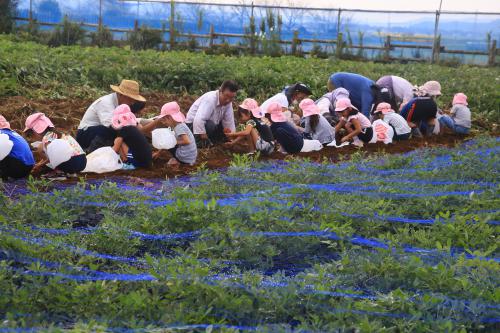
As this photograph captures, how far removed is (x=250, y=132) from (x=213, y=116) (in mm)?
506

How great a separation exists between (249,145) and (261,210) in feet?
12.6

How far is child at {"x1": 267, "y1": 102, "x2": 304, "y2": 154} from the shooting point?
28.7 ft

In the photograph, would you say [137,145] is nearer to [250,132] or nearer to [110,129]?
[110,129]

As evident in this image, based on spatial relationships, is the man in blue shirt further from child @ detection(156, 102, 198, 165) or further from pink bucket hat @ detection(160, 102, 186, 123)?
pink bucket hat @ detection(160, 102, 186, 123)

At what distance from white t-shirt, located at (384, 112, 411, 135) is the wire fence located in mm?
11450

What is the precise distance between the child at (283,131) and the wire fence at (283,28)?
12843 millimetres

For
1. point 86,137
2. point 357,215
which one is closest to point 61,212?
point 357,215

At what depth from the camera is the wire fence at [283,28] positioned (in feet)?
73.8

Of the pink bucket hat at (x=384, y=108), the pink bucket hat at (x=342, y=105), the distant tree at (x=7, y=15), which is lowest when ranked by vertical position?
the pink bucket hat at (x=384, y=108)

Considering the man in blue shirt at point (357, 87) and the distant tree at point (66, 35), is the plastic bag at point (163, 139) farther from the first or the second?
the distant tree at point (66, 35)

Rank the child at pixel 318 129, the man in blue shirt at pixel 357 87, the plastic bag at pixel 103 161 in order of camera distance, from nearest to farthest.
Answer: the plastic bag at pixel 103 161, the child at pixel 318 129, the man in blue shirt at pixel 357 87

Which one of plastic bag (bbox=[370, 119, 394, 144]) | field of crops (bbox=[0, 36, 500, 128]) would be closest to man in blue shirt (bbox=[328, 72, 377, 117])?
plastic bag (bbox=[370, 119, 394, 144])

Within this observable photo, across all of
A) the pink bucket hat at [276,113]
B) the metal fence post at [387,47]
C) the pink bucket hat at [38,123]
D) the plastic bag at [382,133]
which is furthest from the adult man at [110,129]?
the metal fence post at [387,47]

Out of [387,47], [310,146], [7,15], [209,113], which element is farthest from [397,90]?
[7,15]
